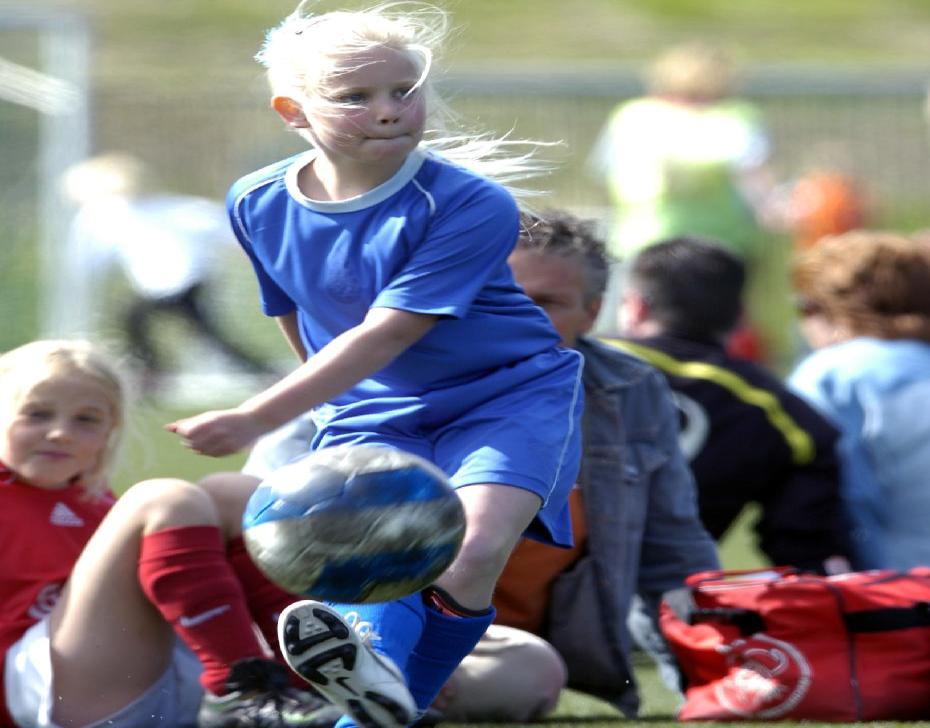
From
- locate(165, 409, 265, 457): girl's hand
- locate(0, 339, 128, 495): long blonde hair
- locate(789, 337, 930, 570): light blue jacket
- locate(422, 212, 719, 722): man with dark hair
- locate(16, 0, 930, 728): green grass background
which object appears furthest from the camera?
locate(16, 0, 930, 728): green grass background

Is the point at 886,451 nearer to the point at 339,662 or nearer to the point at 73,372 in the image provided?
the point at 73,372

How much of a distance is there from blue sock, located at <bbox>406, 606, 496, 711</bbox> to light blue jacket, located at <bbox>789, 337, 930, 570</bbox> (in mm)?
→ 2346

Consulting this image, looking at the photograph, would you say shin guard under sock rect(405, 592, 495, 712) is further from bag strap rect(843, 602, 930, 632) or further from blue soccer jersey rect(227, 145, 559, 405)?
bag strap rect(843, 602, 930, 632)

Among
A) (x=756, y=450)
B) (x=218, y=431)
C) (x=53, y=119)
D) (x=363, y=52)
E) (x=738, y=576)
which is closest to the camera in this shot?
(x=218, y=431)

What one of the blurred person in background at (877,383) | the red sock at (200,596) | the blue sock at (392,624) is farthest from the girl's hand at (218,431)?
the blurred person in background at (877,383)

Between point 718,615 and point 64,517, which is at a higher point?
point 64,517

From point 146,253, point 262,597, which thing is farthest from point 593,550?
point 146,253

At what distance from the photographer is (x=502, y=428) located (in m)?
3.48

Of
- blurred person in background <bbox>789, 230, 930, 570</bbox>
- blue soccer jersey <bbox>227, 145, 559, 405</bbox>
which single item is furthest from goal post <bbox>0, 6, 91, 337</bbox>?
blue soccer jersey <bbox>227, 145, 559, 405</bbox>

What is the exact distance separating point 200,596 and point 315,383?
2.14 feet

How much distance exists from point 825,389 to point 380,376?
8.08 feet

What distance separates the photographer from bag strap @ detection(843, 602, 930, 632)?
4184mm

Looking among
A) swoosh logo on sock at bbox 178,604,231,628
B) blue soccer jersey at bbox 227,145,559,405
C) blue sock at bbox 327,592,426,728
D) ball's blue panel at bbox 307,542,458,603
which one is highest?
blue soccer jersey at bbox 227,145,559,405

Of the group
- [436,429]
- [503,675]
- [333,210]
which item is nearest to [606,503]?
[503,675]
